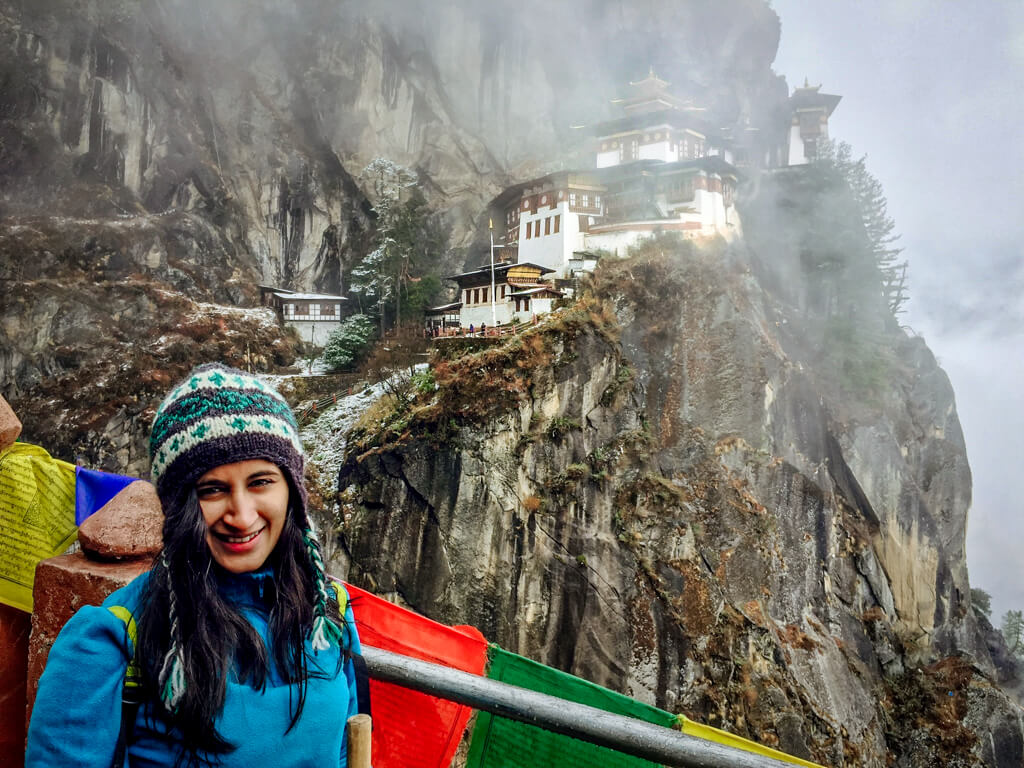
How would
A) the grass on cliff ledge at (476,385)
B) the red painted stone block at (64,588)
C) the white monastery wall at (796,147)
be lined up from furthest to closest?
the white monastery wall at (796,147), the grass on cliff ledge at (476,385), the red painted stone block at (64,588)

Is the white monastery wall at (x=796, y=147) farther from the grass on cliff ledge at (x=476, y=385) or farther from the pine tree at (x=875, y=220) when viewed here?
the grass on cliff ledge at (x=476, y=385)

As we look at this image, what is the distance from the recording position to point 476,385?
2058cm

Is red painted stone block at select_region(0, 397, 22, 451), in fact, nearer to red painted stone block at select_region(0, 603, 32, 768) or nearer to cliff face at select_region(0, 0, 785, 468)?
red painted stone block at select_region(0, 603, 32, 768)

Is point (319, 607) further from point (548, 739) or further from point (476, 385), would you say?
point (476, 385)

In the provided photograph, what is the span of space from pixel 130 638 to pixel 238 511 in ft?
1.27

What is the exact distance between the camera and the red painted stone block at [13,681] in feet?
7.75

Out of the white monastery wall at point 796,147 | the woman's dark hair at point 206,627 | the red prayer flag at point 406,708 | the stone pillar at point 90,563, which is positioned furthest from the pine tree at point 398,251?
the woman's dark hair at point 206,627

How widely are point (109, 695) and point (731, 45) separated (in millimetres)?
53813

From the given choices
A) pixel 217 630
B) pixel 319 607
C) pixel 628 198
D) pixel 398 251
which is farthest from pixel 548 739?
pixel 628 198

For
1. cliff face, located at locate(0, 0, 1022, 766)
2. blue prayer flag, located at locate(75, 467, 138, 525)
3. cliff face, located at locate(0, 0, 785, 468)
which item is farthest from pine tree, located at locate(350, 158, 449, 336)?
blue prayer flag, located at locate(75, 467, 138, 525)

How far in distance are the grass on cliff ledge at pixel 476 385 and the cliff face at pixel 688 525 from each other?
80 mm

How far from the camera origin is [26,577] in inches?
98.2

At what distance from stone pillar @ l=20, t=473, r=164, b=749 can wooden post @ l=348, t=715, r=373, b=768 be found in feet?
3.35

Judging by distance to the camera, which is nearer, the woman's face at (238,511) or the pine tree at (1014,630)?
the woman's face at (238,511)
